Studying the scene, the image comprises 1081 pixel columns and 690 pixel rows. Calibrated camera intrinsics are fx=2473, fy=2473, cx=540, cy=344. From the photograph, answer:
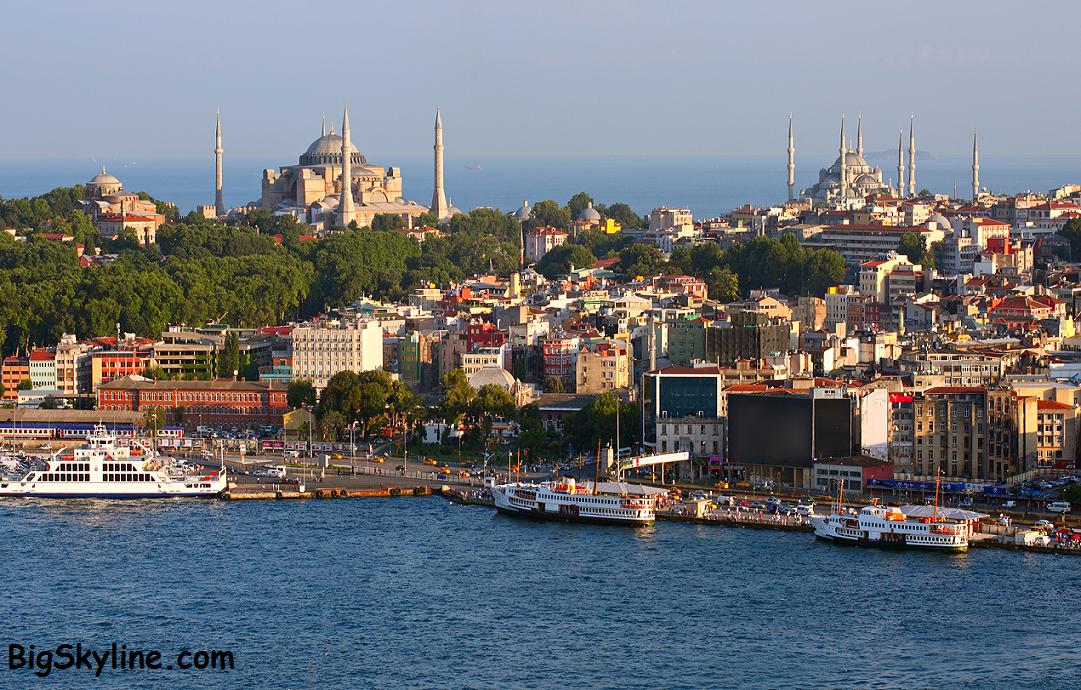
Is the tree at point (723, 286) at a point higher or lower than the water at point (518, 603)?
higher

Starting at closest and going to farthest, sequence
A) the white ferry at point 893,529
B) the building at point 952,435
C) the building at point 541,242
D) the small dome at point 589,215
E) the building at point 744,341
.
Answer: the white ferry at point 893,529 < the building at point 952,435 < the building at point 744,341 < the building at point 541,242 < the small dome at point 589,215

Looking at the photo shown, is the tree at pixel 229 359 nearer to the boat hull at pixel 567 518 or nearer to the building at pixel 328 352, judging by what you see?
the building at pixel 328 352

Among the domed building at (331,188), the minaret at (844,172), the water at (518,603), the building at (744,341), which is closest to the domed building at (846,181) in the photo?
the minaret at (844,172)

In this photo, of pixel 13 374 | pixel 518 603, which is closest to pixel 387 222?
pixel 13 374

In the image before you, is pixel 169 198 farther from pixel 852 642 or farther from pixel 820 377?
pixel 852 642

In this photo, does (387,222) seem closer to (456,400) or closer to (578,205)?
(578,205)

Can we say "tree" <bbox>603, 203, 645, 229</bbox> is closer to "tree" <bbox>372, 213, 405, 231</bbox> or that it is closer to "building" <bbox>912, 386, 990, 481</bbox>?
"tree" <bbox>372, 213, 405, 231</bbox>

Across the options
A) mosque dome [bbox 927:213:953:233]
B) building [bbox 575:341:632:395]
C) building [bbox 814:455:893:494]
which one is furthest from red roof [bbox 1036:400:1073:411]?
mosque dome [bbox 927:213:953:233]
